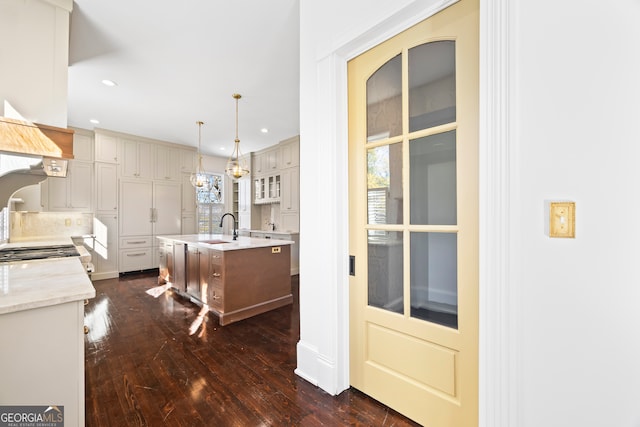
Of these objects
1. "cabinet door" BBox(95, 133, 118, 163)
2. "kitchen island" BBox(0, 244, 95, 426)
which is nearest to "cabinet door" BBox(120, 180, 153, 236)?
"cabinet door" BBox(95, 133, 118, 163)

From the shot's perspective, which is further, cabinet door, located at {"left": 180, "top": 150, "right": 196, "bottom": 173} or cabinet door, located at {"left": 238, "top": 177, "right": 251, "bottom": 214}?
cabinet door, located at {"left": 238, "top": 177, "right": 251, "bottom": 214}

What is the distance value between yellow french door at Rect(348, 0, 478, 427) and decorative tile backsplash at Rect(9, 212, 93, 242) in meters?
4.22

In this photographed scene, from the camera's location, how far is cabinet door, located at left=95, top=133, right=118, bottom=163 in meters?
5.23

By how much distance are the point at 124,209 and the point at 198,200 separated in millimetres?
1593

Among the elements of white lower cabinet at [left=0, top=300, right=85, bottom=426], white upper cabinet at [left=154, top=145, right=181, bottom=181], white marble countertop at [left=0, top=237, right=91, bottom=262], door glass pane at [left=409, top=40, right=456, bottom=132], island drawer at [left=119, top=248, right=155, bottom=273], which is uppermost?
white upper cabinet at [left=154, top=145, right=181, bottom=181]

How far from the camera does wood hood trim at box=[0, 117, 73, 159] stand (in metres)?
1.46

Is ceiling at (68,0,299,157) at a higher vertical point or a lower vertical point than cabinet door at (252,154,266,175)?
higher

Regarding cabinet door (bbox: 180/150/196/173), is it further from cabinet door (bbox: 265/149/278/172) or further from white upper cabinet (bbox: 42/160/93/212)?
cabinet door (bbox: 265/149/278/172)

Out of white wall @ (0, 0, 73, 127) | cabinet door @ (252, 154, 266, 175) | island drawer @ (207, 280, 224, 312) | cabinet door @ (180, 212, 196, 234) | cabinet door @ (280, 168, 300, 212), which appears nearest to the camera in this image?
white wall @ (0, 0, 73, 127)

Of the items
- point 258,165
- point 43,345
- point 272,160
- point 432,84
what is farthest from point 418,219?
point 258,165

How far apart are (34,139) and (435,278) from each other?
248 centimetres

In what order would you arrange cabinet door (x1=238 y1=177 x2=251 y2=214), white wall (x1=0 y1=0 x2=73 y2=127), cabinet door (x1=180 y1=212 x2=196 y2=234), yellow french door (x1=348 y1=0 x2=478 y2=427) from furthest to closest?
cabinet door (x1=238 y1=177 x2=251 y2=214), cabinet door (x1=180 y1=212 x2=196 y2=234), white wall (x1=0 y1=0 x2=73 y2=127), yellow french door (x1=348 y1=0 x2=478 y2=427)

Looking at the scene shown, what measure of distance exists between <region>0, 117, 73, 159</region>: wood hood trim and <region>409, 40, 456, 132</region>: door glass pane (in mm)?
2201
